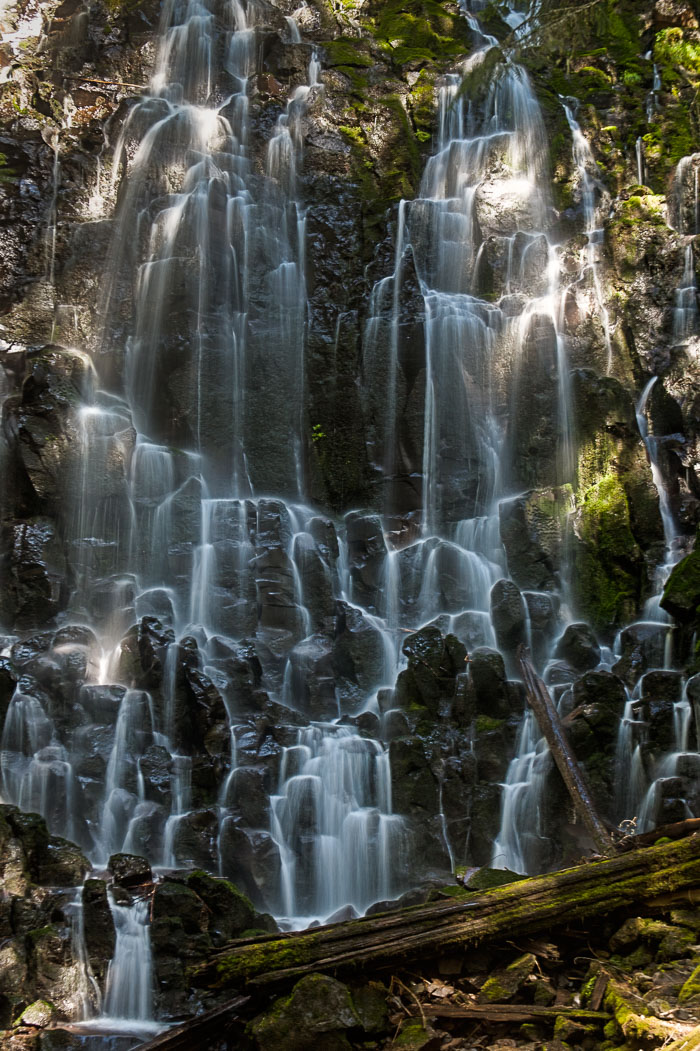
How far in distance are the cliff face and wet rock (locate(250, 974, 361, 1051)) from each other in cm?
715

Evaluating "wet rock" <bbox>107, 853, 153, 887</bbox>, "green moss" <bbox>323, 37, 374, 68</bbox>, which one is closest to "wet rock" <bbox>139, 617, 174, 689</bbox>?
"wet rock" <bbox>107, 853, 153, 887</bbox>

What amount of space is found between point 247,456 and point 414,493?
12.1 ft

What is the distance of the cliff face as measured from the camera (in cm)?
1209

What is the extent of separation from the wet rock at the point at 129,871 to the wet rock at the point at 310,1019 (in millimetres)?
4506

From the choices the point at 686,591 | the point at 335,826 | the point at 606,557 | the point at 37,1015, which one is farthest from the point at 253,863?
the point at 606,557

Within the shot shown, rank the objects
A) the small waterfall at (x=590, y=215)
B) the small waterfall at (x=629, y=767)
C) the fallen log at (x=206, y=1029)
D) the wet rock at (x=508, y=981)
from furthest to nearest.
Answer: the small waterfall at (x=590, y=215)
the small waterfall at (x=629, y=767)
the fallen log at (x=206, y=1029)
the wet rock at (x=508, y=981)

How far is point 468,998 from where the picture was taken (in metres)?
4.71

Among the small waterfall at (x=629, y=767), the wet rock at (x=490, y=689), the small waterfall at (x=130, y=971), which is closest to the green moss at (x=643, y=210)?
the wet rock at (x=490, y=689)

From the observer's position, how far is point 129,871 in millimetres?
8844

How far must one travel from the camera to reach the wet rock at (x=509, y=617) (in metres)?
15.1

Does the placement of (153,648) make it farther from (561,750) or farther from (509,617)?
(561,750)

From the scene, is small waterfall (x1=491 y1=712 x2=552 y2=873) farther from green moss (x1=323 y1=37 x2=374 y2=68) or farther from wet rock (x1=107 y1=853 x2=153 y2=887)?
green moss (x1=323 y1=37 x2=374 y2=68)

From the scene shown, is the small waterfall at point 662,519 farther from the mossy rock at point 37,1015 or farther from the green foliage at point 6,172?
the green foliage at point 6,172

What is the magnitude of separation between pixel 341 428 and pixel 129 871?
12205 mm
